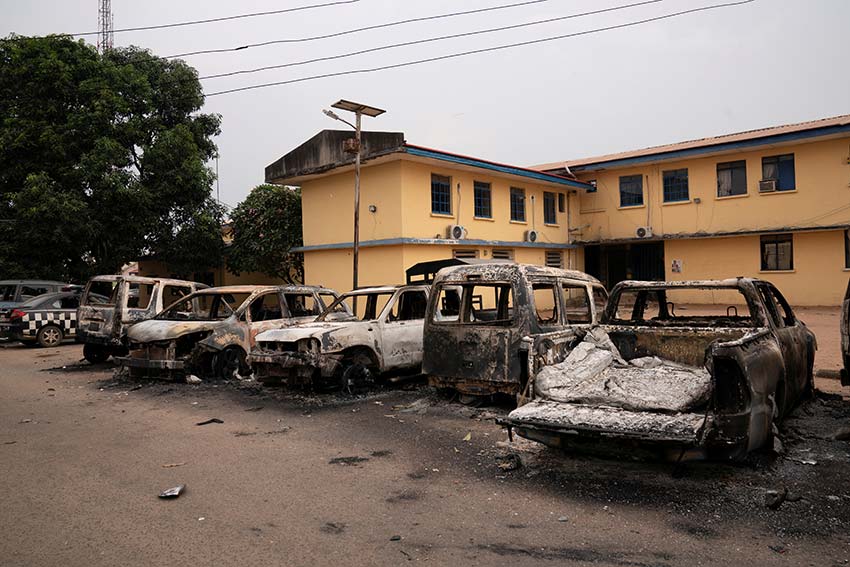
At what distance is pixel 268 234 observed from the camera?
80.7 ft

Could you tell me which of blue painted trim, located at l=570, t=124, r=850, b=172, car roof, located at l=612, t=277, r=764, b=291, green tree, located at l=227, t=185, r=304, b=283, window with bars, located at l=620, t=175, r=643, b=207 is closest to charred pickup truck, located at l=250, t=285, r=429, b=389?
car roof, located at l=612, t=277, r=764, b=291

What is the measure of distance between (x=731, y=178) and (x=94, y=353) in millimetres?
22694

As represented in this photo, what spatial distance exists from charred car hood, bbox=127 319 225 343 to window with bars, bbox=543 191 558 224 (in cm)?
1758

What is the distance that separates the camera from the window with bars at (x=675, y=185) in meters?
24.5

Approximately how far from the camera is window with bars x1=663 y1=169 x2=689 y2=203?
2448cm

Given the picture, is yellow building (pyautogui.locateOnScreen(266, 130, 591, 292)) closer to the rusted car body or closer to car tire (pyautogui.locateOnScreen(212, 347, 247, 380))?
car tire (pyautogui.locateOnScreen(212, 347, 247, 380))

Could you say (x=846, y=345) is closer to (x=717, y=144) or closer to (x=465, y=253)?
(x=465, y=253)

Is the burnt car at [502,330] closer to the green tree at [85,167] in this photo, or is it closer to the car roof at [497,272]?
the car roof at [497,272]

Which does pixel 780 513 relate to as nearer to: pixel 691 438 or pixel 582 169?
pixel 691 438

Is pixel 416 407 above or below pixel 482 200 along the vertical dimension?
below

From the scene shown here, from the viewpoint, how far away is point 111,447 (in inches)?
254

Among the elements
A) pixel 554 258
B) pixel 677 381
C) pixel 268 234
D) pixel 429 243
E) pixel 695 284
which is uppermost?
pixel 268 234

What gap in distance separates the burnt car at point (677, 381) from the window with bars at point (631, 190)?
19376 millimetres

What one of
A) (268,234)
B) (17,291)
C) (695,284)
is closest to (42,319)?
(17,291)
